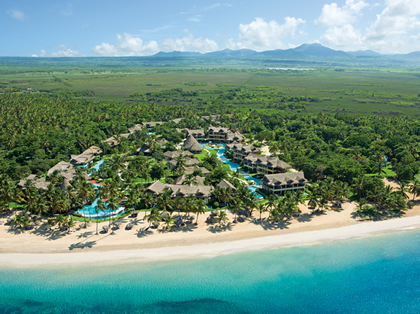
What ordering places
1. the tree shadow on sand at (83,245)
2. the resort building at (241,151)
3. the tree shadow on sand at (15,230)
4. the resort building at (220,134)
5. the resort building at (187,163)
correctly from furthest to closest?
1. the resort building at (220,134)
2. the resort building at (241,151)
3. the resort building at (187,163)
4. the tree shadow on sand at (15,230)
5. the tree shadow on sand at (83,245)

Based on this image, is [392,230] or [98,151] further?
[98,151]

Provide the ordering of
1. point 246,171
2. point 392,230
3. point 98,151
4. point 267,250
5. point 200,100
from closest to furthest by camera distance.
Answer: point 267,250 < point 392,230 < point 246,171 < point 98,151 < point 200,100

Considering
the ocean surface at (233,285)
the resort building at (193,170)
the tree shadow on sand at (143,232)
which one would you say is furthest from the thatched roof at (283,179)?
the tree shadow on sand at (143,232)

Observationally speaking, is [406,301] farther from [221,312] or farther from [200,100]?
[200,100]

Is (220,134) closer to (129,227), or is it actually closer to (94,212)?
(94,212)

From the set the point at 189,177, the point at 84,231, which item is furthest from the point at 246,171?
the point at 84,231

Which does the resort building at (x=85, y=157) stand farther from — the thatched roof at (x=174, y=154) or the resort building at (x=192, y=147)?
the resort building at (x=192, y=147)

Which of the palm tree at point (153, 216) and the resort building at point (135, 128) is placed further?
the resort building at point (135, 128)
